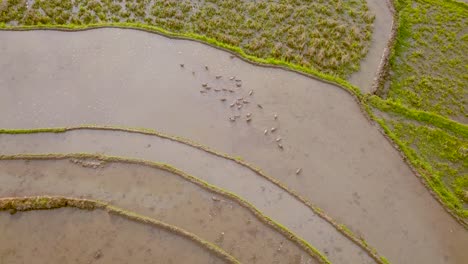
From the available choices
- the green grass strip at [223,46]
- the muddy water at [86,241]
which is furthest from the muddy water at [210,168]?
the green grass strip at [223,46]

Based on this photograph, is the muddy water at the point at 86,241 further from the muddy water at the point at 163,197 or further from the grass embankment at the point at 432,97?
the grass embankment at the point at 432,97

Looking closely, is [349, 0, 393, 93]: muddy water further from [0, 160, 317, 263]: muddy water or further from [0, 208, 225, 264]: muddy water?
[0, 208, 225, 264]: muddy water

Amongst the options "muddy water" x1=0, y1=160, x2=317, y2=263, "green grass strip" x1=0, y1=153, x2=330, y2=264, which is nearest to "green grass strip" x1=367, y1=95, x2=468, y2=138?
"green grass strip" x1=0, y1=153, x2=330, y2=264

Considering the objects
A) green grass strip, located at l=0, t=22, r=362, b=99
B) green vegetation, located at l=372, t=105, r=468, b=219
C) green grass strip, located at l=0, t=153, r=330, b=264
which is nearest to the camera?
green grass strip, located at l=0, t=153, r=330, b=264

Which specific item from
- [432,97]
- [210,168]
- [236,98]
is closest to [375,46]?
[432,97]

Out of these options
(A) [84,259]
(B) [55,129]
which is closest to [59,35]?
(B) [55,129]

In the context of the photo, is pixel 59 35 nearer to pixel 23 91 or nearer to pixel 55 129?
pixel 23 91
